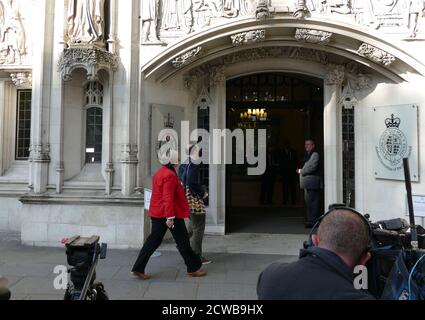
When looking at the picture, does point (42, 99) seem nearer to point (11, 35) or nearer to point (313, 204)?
point (11, 35)

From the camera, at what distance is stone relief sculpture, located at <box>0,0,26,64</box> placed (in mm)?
7949

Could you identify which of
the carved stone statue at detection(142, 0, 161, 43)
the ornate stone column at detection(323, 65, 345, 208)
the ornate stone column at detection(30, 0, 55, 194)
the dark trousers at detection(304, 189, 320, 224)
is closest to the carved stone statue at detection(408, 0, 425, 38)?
the ornate stone column at detection(323, 65, 345, 208)

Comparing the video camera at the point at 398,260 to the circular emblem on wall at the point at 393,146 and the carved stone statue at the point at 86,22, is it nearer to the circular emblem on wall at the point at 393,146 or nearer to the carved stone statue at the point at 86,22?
the circular emblem on wall at the point at 393,146

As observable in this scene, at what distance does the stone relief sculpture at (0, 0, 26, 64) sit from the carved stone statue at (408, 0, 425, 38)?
7.29 m

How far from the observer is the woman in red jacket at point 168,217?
17.5ft

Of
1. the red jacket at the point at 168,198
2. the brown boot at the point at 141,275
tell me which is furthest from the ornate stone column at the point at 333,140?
the brown boot at the point at 141,275

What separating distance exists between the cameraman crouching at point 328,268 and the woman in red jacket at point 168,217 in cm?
346

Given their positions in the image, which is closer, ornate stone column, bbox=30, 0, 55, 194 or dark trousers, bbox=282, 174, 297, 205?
ornate stone column, bbox=30, 0, 55, 194

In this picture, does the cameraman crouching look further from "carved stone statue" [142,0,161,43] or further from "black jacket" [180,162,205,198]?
"carved stone statue" [142,0,161,43]

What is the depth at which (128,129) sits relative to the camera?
24.0ft

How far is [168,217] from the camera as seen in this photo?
5.30m

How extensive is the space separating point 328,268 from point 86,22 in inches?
268

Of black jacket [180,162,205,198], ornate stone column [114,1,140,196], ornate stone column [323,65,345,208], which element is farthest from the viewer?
ornate stone column [323,65,345,208]

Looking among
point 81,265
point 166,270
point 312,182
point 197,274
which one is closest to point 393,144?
point 312,182
